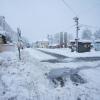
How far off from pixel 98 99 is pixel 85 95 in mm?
508

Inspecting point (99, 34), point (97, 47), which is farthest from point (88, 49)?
point (99, 34)

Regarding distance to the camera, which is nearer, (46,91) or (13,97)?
(13,97)

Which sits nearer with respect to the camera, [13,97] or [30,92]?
[13,97]

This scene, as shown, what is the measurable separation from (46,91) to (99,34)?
→ 94375mm

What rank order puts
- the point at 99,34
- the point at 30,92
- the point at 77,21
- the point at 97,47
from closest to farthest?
the point at 30,92 < the point at 77,21 < the point at 97,47 < the point at 99,34

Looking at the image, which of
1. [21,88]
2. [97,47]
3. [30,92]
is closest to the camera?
[30,92]

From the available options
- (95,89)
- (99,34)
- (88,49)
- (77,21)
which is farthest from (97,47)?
(99,34)

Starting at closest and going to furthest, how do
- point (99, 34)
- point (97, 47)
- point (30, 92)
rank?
point (30, 92) → point (97, 47) → point (99, 34)

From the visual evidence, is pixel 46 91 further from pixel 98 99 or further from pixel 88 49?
pixel 88 49

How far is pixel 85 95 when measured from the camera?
16.4 feet

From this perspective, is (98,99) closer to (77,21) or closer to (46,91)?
(46,91)

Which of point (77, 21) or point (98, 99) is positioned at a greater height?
point (77, 21)

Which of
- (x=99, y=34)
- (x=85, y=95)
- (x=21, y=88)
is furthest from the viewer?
(x=99, y=34)

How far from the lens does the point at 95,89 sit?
5641 millimetres
